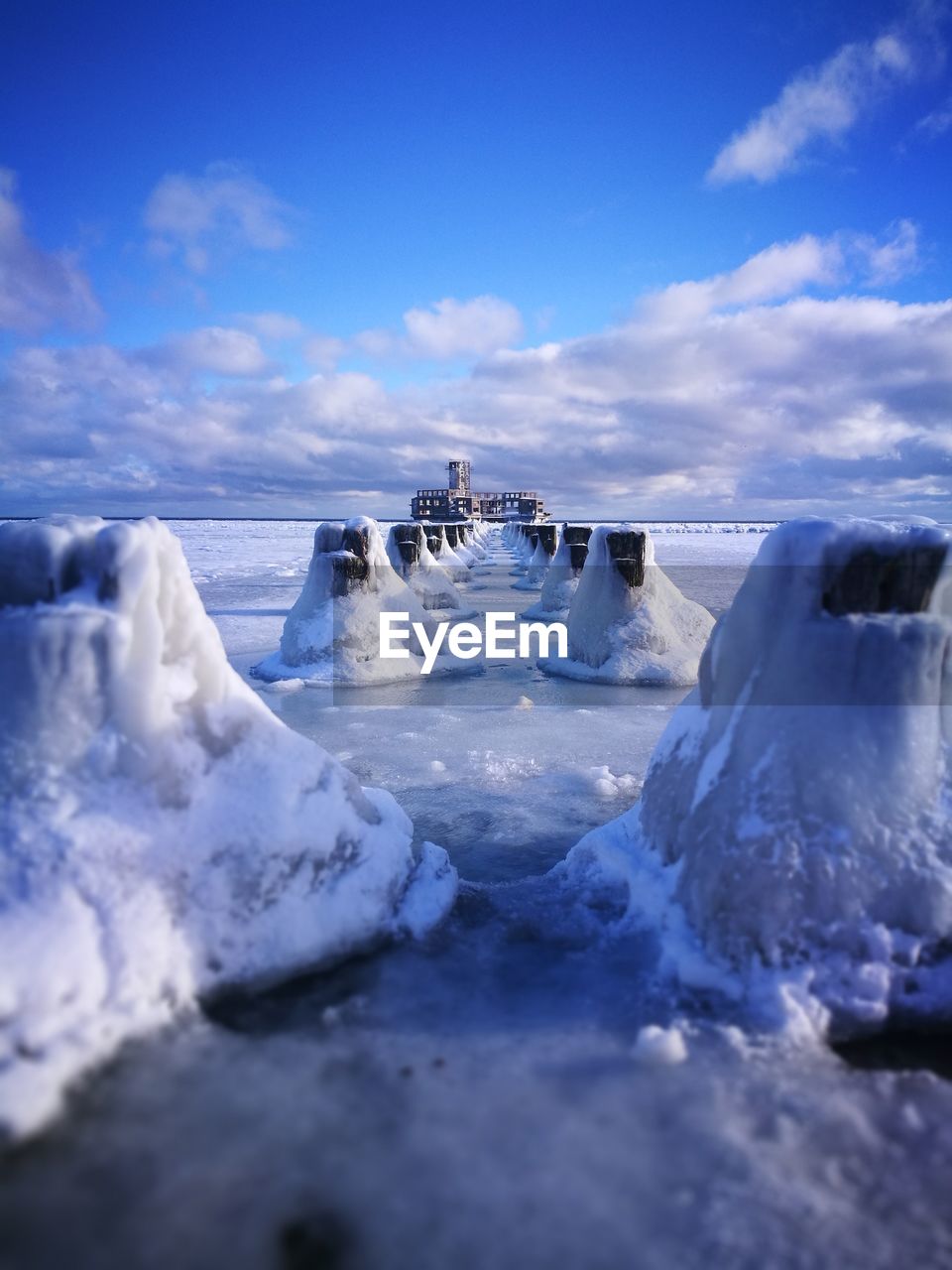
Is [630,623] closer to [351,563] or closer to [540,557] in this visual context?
[351,563]

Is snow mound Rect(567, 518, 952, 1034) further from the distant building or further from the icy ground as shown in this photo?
the distant building

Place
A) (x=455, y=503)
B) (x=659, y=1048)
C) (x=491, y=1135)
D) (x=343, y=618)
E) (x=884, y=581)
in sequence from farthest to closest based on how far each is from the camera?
(x=455, y=503)
(x=343, y=618)
(x=884, y=581)
(x=659, y=1048)
(x=491, y=1135)

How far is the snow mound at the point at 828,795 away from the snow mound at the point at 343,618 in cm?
536

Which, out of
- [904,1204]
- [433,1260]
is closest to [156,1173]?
[433,1260]

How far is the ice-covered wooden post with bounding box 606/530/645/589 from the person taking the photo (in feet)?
26.6

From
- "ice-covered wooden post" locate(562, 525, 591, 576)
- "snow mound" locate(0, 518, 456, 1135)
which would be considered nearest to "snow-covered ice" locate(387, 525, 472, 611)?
"ice-covered wooden post" locate(562, 525, 591, 576)

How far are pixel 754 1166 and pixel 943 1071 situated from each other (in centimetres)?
80

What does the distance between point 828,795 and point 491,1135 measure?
5.29ft

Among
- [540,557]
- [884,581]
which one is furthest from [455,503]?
[884,581]

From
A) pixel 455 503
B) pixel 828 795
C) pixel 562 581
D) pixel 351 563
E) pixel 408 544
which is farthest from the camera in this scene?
pixel 455 503

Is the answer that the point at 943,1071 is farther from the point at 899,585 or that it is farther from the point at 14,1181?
the point at 14,1181

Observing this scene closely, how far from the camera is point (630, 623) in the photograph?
317 inches

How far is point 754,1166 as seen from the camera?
1.67 meters

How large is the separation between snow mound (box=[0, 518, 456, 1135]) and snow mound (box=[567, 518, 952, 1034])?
3.94ft
